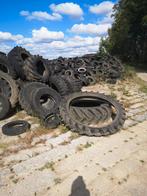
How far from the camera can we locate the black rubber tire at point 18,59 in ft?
29.6

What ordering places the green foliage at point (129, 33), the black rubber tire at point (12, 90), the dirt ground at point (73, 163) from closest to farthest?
the dirt ground at point (73, 163) → the black rubber tire at point (12, 90) → the green foliage at point (129, 33)

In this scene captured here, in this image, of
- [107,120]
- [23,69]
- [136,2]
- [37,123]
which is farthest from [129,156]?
[136,2]

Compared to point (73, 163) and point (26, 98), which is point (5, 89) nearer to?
point (26, 98)

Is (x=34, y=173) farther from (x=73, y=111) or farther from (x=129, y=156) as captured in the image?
(x=73, y=111)

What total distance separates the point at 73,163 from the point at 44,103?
3.62 meters

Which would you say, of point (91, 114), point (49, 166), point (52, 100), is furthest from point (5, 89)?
point (49, 166)

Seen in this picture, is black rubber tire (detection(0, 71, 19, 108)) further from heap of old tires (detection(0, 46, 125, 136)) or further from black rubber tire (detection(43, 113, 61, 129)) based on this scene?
black rubber tire (detection(43, 113, 61, 129))

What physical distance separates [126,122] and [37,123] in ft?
8.95

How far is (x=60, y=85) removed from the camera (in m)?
8.60

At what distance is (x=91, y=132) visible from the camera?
5594 mm

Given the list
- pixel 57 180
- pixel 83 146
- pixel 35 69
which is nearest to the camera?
pixel 57 180

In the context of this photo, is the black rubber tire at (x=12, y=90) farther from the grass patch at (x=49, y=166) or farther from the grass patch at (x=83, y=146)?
the grass patch at (x=49, y=166)

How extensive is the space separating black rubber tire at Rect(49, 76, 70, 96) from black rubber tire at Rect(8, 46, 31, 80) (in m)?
1.27

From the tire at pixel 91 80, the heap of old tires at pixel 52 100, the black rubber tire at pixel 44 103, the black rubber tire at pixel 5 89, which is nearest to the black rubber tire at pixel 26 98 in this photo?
the heap of old tires at pixel 52 100
